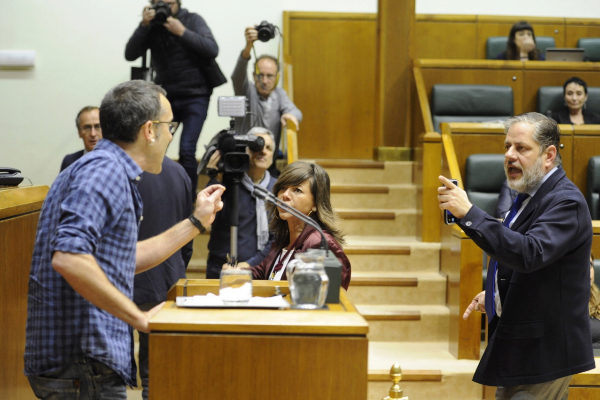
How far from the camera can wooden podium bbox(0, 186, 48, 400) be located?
2.51m

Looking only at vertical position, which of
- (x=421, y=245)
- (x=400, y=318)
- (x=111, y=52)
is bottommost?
(x=400, y=318)

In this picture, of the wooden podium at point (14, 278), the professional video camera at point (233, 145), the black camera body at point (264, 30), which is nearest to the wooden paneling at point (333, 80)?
the black camera body at point (264, 30)

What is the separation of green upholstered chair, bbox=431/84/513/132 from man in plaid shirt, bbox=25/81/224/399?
13.7 ft

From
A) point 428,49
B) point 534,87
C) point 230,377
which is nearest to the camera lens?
point 230,377

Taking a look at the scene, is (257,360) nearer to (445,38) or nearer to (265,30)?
(265,30)

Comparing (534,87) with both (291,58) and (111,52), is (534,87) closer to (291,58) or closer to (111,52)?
(291,58)

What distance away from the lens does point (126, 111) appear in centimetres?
171

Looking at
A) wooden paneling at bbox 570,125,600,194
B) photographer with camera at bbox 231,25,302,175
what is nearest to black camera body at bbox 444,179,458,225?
photographer with camera at bbox 231,25,302,175

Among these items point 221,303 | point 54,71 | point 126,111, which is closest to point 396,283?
point 221,303

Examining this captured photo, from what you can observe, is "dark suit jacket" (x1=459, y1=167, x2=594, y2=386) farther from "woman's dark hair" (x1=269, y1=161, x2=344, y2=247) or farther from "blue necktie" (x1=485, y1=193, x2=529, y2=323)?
"woman's dark hair" (x1=269, y1=161, x2=344, y2=247)

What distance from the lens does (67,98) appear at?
6586 mm

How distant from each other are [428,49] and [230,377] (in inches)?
240

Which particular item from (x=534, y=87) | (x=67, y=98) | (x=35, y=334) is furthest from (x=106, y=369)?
(x=67, y=98)

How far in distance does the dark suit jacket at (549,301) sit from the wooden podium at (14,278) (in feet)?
4.83
